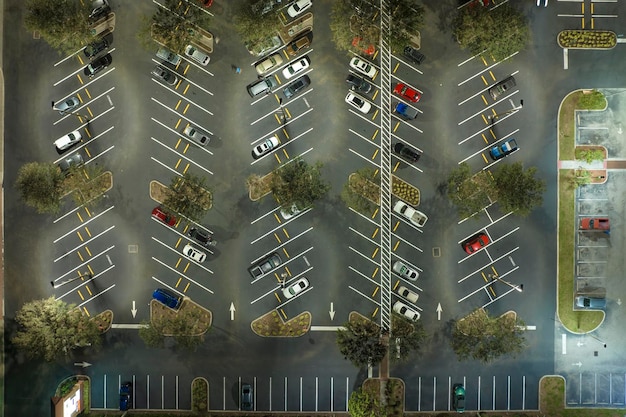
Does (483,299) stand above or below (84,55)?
below

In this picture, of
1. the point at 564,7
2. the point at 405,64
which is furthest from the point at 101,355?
the point at 564,7

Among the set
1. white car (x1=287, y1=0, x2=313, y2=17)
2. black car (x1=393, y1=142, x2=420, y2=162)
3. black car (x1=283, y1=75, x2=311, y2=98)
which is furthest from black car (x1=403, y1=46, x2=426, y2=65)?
white car (x1=287, y1=0, x2=313, y2=17)

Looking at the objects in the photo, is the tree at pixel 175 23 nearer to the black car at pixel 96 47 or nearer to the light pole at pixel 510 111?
the black car at pixel 96 47

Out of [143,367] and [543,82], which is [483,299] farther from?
[143,367]

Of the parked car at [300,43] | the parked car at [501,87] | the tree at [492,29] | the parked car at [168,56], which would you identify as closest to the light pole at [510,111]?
the parked car at [501,87]

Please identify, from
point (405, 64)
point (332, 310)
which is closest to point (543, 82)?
point (405, 64)

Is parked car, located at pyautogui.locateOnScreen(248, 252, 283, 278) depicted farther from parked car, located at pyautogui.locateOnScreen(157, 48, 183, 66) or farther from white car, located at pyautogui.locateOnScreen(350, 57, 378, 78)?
parked car, located at pyautogui.locateOnScreen(157, 48, 183, 66)

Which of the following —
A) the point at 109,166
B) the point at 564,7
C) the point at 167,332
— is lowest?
the point at 167,332

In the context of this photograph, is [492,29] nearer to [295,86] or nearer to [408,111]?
[408,111]
